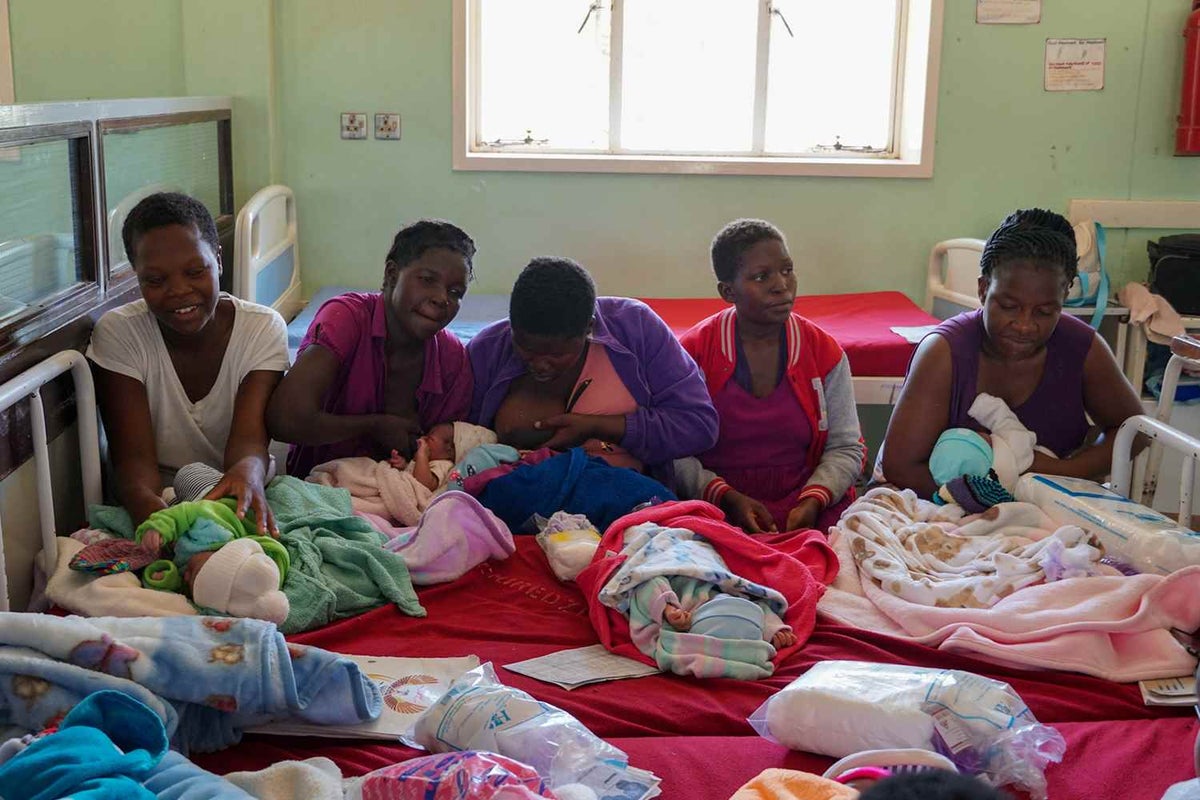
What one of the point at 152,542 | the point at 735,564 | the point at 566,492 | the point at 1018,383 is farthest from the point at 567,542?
the point at 1018,383

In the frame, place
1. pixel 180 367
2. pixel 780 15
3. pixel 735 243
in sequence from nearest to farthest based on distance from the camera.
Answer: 1. pixel 180 367
2. pixel 735 243
3. pixel 780 15

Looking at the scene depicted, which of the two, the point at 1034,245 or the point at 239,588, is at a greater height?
the point at 1034,245

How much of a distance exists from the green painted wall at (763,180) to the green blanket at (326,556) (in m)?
2.21

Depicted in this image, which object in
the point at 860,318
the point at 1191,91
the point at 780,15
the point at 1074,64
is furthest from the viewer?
the point at 780,15

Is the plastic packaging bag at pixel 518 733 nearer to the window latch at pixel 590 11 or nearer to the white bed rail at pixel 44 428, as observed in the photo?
the white bed rail at pixel 44 428

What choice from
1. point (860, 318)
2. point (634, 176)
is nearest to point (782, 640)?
point (860, 318)

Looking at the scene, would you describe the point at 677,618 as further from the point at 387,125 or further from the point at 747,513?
the point at 387,125

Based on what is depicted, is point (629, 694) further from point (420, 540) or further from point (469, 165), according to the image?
point (469, 165)

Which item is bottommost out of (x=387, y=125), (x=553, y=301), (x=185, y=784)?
(x=185, y=784)

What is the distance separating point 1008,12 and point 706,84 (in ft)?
3.71

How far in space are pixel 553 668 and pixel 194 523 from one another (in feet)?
2.25

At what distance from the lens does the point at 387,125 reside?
4.39 metres

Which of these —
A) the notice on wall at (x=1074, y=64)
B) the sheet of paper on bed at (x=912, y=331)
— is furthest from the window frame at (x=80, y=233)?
the notice on wall at (x=1074, y=64)

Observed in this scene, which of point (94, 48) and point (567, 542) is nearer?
point (567, 542)
